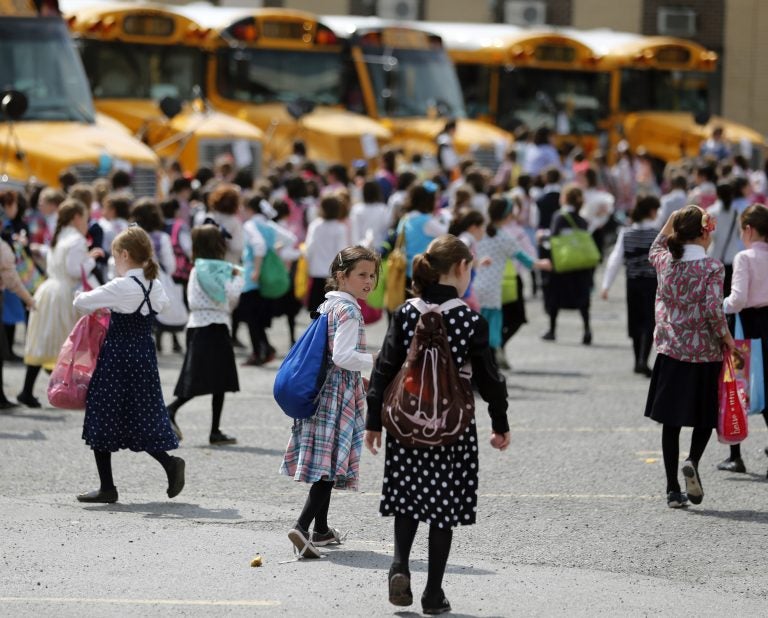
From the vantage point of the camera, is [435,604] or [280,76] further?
[280,76]

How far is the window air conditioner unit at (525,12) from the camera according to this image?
128 ft

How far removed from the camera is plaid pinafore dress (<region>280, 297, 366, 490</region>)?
7.12m

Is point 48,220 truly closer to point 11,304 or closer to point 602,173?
point 11,304

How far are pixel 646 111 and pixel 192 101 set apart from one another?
32.7 feet

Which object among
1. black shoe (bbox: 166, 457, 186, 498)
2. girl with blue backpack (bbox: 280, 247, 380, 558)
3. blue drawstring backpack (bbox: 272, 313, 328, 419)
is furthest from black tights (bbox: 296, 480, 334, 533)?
black shoe (bbox: 166, 457, 186, 498)

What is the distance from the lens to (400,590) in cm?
633

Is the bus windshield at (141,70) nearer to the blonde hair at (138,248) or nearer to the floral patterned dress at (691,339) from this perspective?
the blonde hair at (138,248)

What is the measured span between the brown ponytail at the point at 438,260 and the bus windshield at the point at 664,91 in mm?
24427

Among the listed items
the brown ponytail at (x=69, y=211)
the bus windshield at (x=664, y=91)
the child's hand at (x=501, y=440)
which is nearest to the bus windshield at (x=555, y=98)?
the bus windshield at (x=664, y=91)

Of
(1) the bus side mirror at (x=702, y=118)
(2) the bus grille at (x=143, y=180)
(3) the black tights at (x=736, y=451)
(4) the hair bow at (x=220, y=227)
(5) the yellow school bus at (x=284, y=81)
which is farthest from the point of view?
(1) the bus side mirror at (x=702, y=118)

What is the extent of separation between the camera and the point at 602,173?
82.3 ft

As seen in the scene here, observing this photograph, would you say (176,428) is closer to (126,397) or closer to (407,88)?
(126,397)

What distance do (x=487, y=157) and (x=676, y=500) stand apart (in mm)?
17287

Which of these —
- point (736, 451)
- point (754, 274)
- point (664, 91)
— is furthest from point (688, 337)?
point (664, 91)
